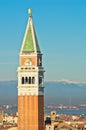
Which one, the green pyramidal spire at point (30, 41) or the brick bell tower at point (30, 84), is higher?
the green pyramidal spire at point (30, 41)

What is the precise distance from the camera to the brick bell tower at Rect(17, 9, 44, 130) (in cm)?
4466

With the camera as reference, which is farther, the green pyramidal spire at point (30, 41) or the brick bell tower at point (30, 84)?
the green pyramidal spire at point (30, 41)

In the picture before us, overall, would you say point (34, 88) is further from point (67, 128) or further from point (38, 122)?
point (67, 128)

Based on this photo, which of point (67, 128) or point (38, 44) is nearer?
point (38, 44)

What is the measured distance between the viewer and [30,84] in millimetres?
44531

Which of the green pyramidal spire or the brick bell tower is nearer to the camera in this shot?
the brick bell tower

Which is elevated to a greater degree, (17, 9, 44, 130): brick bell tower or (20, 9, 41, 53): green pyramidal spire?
(20, 9, 41, 53): green pyramidal spire

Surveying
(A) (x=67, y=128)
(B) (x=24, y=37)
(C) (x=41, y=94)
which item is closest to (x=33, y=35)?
(B) (x=24, y=37)

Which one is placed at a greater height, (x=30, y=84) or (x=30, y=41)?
(x=30, y=41)

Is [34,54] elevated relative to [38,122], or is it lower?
elevated

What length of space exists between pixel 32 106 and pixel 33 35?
4.27 metres

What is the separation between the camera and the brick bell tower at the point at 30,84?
4466cm

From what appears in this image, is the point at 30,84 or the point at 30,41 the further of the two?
the point at 30,41

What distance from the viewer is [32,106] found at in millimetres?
44906
